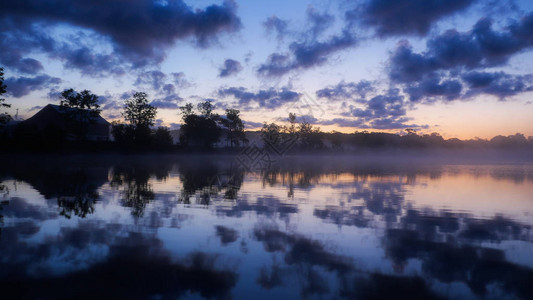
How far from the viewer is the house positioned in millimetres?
71125

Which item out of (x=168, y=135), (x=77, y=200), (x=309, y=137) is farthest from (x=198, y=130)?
(x=77, y=200)

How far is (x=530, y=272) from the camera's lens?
751cm

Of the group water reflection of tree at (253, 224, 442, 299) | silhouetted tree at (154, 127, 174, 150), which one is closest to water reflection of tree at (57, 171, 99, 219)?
water reflection of tree at (253, 224, 442, 299)

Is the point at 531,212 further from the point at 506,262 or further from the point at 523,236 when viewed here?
the point at 506,262

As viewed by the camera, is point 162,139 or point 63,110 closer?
point 63,110

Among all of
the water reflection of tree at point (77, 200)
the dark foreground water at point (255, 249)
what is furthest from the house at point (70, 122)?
the dark foreground water at point (255, 249)

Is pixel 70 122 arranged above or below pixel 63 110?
below

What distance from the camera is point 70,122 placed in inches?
2916

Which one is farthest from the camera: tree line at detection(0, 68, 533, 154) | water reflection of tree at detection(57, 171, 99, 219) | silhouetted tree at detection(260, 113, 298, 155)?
silhouetted tree at detection(260, 113, 298, 155)

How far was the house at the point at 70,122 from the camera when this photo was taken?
71125 mm

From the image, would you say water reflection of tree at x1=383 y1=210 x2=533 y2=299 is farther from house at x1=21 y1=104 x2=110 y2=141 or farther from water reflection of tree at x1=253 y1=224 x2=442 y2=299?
house at x1=21 y1=104 x2=110 y2=141

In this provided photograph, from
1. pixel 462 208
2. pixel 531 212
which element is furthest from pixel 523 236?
pixel 531 212

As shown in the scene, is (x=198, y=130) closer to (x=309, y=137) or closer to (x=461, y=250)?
(x=309, y=137)

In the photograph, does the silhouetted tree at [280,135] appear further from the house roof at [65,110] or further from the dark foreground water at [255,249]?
the dark foreground water at [255,249]
